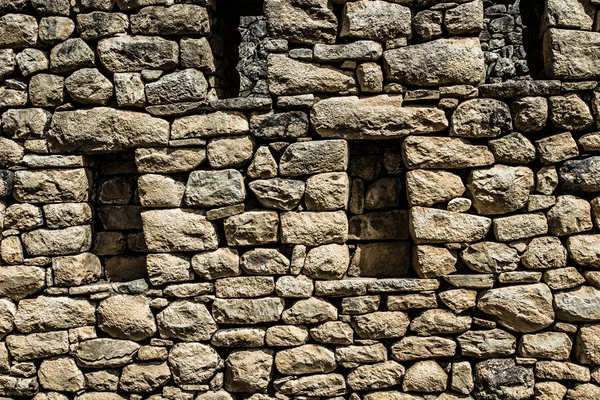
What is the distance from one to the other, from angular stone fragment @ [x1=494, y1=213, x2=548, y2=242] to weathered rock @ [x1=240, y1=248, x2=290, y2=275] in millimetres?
1418

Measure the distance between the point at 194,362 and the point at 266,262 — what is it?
84cm

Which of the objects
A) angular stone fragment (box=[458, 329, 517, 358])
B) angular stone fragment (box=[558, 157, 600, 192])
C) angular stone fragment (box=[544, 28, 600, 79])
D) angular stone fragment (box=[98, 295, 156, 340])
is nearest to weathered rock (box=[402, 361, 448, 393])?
angular stone fragment (box=[458, 329, 517, 358])

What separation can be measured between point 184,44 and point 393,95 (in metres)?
1.43

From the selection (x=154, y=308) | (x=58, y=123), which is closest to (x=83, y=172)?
(x=58, y=123)

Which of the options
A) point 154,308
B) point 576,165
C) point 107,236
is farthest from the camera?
point 107,236

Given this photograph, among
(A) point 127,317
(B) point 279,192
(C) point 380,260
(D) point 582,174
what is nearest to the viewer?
(D) point 582,174

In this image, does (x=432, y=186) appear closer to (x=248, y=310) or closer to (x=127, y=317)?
(x=248, y=310)

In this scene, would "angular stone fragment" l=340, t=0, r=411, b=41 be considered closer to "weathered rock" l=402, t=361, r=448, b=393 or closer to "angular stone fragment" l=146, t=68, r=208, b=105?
"angular stone fragment" l=146, t=68, r=208, b=105

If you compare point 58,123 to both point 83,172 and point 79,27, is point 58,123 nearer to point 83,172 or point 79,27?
point 83,172

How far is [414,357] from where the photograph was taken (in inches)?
137

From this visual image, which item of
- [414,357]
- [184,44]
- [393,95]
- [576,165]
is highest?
[184,44]

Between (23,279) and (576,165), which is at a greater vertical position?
(576,165)

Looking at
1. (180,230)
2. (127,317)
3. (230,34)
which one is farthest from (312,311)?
(230,34)

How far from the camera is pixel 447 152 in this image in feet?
11.1
